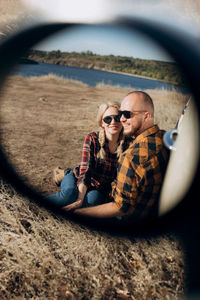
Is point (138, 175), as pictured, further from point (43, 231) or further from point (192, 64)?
point (43, 231)

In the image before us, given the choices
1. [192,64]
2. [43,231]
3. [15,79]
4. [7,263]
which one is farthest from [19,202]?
[192,64]

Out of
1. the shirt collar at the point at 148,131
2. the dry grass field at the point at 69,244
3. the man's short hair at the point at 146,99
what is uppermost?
the man's short hair at the point at 146,99

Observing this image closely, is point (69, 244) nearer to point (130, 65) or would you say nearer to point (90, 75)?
point (90, 75)

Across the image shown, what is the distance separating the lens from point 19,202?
230cm

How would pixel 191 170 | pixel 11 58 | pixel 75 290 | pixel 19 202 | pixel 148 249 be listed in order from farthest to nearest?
pixel 19 202 → pixel 148 249 → pixel 75 290 → pixel 11 58 → pixel 191 170

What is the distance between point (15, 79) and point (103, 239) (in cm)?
140

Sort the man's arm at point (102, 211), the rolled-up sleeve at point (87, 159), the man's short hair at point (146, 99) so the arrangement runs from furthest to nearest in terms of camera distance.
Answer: the rolled-up sleeve at point (87, 159)
the man's arm at point (102, 211)
the man's short hair at point (146, 99)

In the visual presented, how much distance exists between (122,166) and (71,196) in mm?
659

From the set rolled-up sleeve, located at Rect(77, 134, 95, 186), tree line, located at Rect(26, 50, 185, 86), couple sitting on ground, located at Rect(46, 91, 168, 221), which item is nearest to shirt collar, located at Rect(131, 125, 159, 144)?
couple sitting on ground, located at Rect(46, 91, 168, 221)

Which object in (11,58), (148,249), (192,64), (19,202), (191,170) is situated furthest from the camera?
(19,202)

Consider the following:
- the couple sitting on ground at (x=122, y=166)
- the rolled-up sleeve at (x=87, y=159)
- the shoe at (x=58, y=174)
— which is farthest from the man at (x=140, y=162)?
the shoe at (x=58, y=174)

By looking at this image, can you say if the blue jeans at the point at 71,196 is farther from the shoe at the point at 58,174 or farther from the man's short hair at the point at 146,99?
the man's short hair at the point at 146,99

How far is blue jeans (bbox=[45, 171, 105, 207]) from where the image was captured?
1.71 m

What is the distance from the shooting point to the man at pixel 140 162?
1.20m
